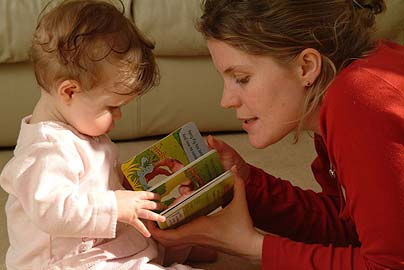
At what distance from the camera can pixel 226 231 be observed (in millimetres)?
1214

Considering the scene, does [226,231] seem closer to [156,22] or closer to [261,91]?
[261,91]

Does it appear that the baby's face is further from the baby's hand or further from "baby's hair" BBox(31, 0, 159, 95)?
the baby's hand

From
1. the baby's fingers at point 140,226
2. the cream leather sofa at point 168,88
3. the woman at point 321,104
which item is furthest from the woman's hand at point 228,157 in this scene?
the cream leather sofa at point 168,88

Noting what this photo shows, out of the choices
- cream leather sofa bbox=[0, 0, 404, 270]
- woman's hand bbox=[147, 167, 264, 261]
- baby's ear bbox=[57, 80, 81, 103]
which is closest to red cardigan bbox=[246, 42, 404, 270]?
woman's hand bbox=[147, 167, 264, 261]

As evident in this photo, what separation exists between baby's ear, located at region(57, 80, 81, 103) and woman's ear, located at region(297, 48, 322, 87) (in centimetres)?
36

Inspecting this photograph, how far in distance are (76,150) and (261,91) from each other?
33cm

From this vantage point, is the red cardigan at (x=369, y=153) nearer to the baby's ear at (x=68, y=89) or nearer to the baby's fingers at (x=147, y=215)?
the baby's fingers at (x=147, y=215)

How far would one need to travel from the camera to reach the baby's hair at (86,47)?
39.9 inches

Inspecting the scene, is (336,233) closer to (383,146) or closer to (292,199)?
(292,199)

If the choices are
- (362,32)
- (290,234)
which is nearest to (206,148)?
(290,234)

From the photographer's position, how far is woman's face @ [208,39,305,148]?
1.05 meters

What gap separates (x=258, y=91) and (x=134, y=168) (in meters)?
0.28

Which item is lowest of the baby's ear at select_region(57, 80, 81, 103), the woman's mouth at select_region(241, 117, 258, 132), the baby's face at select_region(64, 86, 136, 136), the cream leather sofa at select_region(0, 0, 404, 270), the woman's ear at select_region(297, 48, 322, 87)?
the cream leather sofa at select_region(0, 0, 404, 270)

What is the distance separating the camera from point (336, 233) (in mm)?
1316
